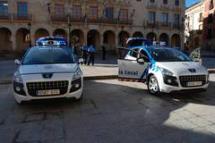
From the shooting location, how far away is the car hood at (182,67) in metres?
7.55

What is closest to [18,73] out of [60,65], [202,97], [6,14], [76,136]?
[60,65]

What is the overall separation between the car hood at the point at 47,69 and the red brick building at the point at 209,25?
149 feet

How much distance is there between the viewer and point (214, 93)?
862 cm

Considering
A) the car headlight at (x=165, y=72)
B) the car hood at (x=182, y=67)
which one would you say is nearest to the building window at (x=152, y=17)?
the car hood at (x=182, y=67)

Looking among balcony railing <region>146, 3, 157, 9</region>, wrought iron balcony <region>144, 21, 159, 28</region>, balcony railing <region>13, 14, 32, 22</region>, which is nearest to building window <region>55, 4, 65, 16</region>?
balcony railing <region>13, 14, 32, 22</region>

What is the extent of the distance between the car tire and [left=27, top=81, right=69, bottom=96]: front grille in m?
2.89

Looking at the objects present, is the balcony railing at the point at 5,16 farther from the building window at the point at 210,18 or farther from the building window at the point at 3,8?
the building window at the point at 210,18

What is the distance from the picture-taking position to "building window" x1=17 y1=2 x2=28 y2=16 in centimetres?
3881

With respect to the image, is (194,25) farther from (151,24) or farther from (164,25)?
(151,24)

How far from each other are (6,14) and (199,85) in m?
35.8

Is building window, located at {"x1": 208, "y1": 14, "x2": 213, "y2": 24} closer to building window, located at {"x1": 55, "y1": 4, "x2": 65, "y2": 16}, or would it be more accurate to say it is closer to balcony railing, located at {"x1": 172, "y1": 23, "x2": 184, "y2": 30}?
balcony railing, located at {"x1": 172, "y1": 23, "x2": 184, "y2": 30}

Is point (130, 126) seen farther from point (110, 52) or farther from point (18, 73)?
point (110, 52)

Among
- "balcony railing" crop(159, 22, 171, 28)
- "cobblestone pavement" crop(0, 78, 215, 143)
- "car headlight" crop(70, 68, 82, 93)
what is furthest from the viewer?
"balcony railing" crop(159, 22, 171, 28)

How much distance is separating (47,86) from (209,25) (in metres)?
49.4
